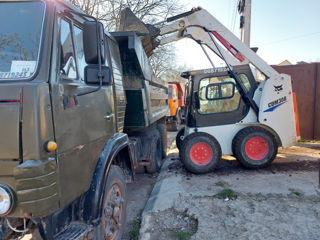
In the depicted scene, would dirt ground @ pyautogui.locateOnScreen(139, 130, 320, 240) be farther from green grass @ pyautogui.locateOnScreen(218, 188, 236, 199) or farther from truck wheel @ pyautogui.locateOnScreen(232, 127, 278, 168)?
truck wheel @ pyautogui.locateOnScreen(232, 127, 278, 168)

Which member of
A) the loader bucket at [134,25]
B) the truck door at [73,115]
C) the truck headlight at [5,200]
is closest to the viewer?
the truck headlight at [5,200]

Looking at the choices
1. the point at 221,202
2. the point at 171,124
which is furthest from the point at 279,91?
the point at 171,124

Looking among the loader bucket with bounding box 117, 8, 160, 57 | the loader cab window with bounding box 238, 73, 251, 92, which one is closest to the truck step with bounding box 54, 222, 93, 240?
the loader bucket with bounding box 117, 8, 160, 57

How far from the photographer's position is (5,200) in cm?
169

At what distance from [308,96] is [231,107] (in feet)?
13.4

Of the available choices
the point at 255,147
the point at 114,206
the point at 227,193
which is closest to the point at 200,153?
the point at 255,147

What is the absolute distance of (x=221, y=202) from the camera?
3.70 metres

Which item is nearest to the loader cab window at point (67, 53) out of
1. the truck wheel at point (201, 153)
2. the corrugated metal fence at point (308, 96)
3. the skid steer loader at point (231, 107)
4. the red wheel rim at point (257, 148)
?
the skid steer loader at point (231, 107)

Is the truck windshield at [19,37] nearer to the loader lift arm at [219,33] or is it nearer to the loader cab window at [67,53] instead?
the loader cab window at [67,53]

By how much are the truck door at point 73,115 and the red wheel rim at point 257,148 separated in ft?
10.9

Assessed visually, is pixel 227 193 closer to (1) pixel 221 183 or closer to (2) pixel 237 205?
(2) pixel 237 205

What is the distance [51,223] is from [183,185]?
2832 millimetres

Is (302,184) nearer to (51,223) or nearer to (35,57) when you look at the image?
(51,223)

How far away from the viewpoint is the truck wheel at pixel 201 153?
5.05 metres
